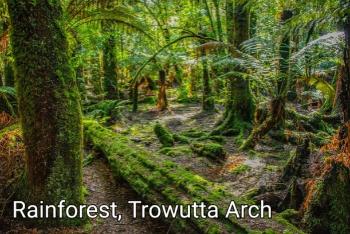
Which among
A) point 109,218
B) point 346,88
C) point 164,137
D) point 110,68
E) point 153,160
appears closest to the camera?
point 346,88

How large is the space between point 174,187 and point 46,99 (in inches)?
75.8

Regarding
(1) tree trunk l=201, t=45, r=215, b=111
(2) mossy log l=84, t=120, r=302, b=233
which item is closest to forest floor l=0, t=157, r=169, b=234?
(2) mossy log l=84, t=120, r=302, b=233

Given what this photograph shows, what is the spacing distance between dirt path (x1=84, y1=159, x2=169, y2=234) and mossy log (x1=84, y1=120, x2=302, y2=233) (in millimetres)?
215

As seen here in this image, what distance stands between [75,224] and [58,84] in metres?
1.62

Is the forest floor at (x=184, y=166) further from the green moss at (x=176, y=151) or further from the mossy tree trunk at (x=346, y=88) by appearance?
the mossy tree trunk at (x=346, y=88)

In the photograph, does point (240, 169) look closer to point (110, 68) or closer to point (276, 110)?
point (276, 110)

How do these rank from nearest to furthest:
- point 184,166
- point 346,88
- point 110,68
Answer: point 346,88
point 184,166
point 110,68

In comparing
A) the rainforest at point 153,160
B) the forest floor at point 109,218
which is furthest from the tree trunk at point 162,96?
the forest floor at point 109,218

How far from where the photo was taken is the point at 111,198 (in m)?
5.53

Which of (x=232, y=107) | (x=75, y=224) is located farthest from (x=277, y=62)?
(x=75, y=224)

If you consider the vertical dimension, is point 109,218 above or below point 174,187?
below

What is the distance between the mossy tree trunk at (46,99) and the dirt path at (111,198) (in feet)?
1.87

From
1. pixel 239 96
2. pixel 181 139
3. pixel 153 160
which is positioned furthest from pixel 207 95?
pixel 153 160

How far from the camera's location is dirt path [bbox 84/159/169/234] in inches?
180
